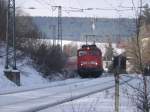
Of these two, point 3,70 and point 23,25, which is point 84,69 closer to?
point 23,25

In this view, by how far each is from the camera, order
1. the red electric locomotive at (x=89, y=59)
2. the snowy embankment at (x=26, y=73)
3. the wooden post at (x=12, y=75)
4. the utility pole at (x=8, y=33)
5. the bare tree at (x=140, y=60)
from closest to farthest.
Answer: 1. the bare tree at (x=140, y=60)
2. the utility pole at (x=8, y=33)
3. the wooden post at (x=12, y=75)
4. the snowy embankment at (x=26, y=73)
5. the red electric locomotive at (x=89, y=59)

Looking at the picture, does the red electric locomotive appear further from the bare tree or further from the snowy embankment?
the bare tree

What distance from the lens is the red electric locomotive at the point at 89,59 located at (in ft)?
181

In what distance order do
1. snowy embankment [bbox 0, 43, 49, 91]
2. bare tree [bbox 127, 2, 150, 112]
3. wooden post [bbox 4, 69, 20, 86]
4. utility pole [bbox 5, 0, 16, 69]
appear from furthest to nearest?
snowy embankment [bbox 0, 43, 49, 91], wooden post [bbox 4, 69, 20, 86], utility pole [bbox 5, 0, 16, 69], bare tree [bbox 127, 2, 150, 112]

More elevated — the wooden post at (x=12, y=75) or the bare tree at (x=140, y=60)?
the bare tree at (x=140, y=60)

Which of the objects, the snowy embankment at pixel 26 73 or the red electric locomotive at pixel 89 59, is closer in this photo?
the snowy embankment at pixel 26 73

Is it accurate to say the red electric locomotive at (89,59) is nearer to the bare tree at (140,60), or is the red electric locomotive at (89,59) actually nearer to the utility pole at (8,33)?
the utility pole at (8,33)

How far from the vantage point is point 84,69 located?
56219 mm

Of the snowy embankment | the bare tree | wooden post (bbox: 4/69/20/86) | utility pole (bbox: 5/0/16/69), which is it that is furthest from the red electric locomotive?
the bare tree

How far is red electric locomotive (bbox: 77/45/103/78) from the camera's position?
55.1 m

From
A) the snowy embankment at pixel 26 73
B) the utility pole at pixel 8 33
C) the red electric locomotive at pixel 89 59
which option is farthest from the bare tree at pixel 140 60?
the red electric locomotive at pixel 89 59

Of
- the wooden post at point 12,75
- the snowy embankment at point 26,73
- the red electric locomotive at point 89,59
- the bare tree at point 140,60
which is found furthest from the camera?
the red electric locomotive at point 89,59

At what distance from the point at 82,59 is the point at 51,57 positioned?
513 centimetres

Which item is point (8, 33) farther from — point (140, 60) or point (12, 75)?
point (140, 60)
